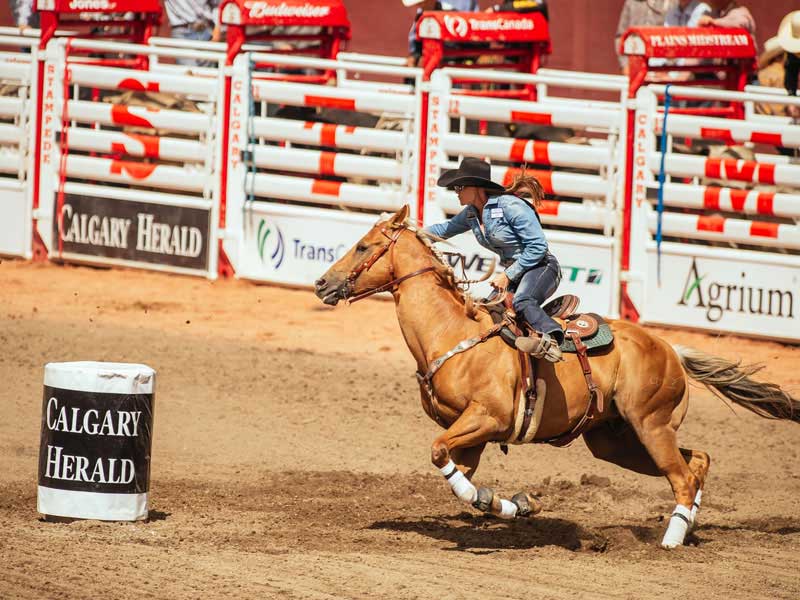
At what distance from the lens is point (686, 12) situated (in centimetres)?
1477

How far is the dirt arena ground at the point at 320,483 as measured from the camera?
21.6 ft

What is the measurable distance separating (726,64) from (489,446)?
19.1 ft

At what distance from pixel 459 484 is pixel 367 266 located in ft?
4.22

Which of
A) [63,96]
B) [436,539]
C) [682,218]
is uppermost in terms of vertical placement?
[63,96]

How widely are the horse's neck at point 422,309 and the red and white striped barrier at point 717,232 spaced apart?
5413 mm

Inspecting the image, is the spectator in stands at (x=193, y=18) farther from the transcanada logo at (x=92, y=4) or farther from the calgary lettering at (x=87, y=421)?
the calgary lettering at (x=87, y=421)

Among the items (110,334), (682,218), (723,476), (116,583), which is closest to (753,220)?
(682,218)

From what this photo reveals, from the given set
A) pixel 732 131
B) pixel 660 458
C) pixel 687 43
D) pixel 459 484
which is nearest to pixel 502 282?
pixel 459 484

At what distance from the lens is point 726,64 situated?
13.8 meters

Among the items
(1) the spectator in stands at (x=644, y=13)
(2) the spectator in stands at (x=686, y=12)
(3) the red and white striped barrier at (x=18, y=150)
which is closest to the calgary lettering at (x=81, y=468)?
(3) the red and white striped barrier at (x=18, y=150)

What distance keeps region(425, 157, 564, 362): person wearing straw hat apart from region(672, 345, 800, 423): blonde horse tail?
1.00 metres

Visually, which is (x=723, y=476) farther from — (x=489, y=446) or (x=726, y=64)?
(x=726, y=64)

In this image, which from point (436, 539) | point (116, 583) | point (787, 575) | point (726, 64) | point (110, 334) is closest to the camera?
point (116, 583)

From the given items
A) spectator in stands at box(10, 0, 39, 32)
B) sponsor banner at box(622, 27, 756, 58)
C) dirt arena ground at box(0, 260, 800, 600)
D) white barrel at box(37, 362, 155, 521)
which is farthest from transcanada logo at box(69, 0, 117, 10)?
white barrel at box(37, 362, 155, 521)
